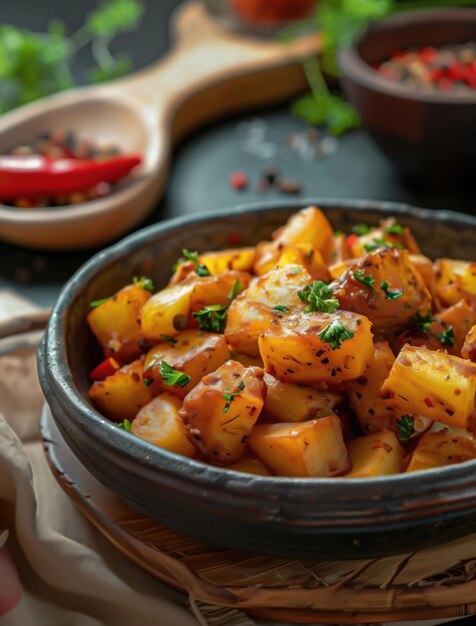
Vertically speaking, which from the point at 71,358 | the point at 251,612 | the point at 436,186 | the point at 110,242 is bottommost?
the point at 436,186

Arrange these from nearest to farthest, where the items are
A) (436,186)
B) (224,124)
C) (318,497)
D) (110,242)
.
→ 1. (318,497)
2. (110,242)
3. (436,186)
4. (224,124)

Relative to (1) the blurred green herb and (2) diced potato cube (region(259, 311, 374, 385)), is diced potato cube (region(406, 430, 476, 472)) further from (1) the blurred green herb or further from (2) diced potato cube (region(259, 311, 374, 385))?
(1) the blurred green herb

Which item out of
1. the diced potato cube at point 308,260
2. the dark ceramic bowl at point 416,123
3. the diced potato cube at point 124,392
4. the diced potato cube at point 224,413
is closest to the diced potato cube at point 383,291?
the diced potato cube at point 308,260

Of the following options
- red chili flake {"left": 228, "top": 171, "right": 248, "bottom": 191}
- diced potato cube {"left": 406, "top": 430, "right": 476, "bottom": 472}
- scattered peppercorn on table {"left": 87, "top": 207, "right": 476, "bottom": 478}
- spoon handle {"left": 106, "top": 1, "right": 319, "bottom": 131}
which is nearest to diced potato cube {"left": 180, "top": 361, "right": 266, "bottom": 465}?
scattered peppercorn on table {"left": 87, "top": 207, "right": 476, "bottom": 478}

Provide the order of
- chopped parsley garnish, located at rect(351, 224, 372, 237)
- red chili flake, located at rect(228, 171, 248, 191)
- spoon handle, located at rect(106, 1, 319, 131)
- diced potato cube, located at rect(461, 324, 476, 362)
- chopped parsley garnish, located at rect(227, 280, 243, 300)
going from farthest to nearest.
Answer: spoon handle, located at rect(106, 1, 319, 131) < red chili flake, located at rect(228, 171, 248, 191) < chopped parsley garnish, located at rect(351, 224, 372, 237) < chopped parsley garnish, located at rect(227, 280, 243, 300) < diced potato cube, located at rect(461, 324, 476, 362)

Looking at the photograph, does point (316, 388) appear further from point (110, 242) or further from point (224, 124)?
point (224, 124)

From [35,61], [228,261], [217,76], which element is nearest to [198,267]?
[228,261]

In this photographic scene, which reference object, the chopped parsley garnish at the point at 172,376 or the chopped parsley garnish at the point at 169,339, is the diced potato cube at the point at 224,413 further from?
the chopped parsley garnish at the point at 169,339

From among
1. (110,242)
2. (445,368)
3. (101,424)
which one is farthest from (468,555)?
(110,242)
